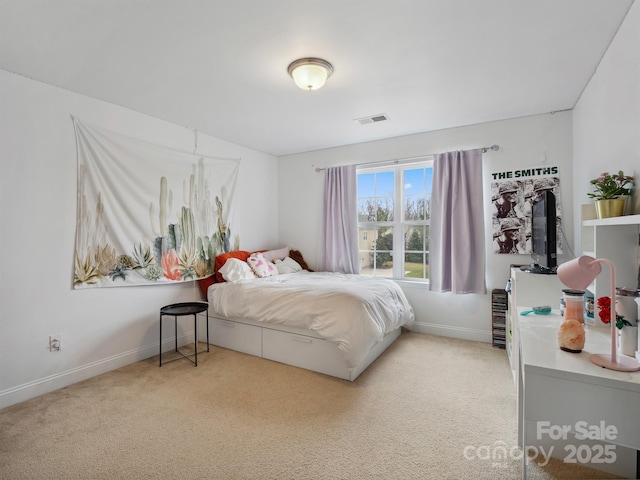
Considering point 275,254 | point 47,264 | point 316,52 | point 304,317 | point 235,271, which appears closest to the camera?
point 316,52

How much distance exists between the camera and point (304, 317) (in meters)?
2.74

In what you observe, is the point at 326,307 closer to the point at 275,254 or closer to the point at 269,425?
the point at 269,425

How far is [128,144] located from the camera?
9.64 ft

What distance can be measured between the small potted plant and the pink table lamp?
1.94 ft

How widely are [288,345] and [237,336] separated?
68cm

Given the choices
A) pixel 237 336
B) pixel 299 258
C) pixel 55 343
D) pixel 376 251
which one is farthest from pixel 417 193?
pixel 55 343

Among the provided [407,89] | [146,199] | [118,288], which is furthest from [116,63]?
[407,89]

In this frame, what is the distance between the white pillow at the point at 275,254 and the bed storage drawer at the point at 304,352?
1357mm

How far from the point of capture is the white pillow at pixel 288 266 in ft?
13.6

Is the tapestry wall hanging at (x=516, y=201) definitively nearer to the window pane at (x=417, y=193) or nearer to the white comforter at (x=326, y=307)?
the window pane at (x=417, y=193)

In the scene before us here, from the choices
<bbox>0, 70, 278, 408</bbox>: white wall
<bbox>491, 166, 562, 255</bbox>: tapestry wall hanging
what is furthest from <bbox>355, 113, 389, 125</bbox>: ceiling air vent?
<bbox>0, 70, 278, 408</bbox>: white wall

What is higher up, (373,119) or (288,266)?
(373,119)

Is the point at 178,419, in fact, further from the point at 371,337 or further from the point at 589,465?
the point at 589,465

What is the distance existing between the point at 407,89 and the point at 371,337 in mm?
2096
